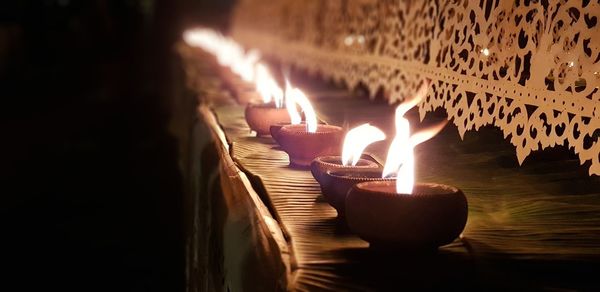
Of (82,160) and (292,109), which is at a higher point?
(292,109)

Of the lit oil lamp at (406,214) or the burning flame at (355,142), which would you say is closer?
the lit oil lamp at (406,214)

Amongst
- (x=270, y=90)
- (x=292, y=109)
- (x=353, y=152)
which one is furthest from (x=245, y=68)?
(x=353, y=152)

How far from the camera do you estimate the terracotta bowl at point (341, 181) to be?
4.70ft

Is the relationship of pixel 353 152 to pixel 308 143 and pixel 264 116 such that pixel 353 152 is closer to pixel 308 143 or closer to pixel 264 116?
pixel 308 143

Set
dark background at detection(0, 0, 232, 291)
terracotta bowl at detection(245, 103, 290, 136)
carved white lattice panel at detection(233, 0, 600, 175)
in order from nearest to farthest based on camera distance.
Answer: carved white lattice panel at detection(233, 0, 600, 175), terracotta bowl at detection(245, 103, 290, 136), dark background at detection(0, 0, 232, 291)

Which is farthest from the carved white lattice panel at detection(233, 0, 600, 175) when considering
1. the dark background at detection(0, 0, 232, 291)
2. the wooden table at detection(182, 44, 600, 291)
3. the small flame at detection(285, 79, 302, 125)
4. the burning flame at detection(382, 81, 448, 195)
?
the dark background at detection(0, 0, 232, 291)

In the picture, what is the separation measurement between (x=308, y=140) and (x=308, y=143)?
0.05 ft

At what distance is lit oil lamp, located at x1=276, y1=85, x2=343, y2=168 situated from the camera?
1878 millimetres

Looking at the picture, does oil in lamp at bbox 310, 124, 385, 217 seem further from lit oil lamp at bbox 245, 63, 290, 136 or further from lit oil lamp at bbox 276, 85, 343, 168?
lit oil lamp at bbox 245, 63, 290, 136

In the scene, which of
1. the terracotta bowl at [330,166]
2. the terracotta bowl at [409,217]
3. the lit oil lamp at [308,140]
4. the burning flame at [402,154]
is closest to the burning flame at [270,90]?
the lit oil lamp at [308,140]

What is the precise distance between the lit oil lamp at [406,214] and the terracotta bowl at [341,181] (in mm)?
121

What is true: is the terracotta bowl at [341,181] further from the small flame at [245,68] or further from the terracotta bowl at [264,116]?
the small flame at [245,68]

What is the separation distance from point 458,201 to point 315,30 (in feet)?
15.8

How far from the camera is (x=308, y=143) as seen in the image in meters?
1.88
